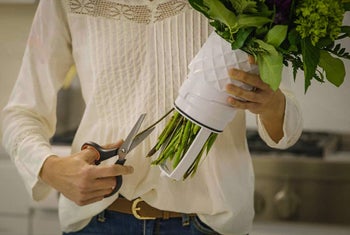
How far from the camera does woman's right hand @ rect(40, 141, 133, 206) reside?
74 centimetres

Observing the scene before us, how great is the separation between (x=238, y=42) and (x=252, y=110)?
0.29 ft

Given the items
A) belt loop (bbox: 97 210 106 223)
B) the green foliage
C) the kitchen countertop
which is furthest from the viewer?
the kitchen countertop

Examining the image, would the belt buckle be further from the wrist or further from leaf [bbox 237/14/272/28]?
leaf [bbox 237/14/272/28]

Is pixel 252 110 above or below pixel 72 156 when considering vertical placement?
above

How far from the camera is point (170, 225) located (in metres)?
0.80

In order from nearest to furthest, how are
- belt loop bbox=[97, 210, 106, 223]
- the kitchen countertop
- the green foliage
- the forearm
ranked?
the green foliage
the forearm
belt loop bbox=[97, 210, 106, 223]
the kitchen countertop

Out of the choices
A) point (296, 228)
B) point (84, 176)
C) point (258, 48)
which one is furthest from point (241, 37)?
point (296, 228)

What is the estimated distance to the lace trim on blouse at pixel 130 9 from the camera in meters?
0.77

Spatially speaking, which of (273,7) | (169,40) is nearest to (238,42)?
(273,7)

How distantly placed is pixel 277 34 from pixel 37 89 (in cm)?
34

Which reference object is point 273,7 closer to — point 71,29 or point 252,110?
point 252,110

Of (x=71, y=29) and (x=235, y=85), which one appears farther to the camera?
(x=71, y=29)

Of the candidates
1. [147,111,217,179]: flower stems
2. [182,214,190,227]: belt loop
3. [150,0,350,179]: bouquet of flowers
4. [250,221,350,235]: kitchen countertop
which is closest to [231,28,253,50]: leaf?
[150,0,350,179]: bouquet of flowers

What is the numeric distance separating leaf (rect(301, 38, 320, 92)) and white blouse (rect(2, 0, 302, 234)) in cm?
11
